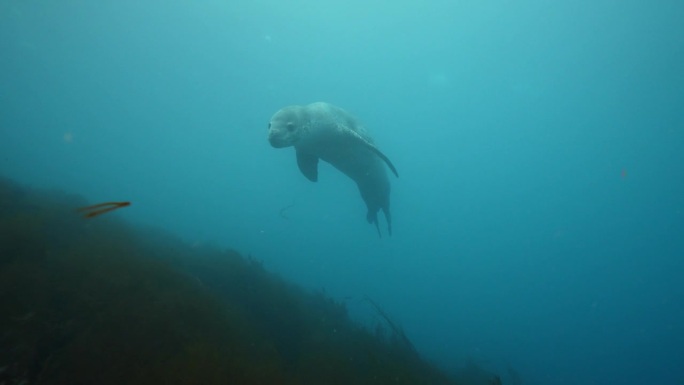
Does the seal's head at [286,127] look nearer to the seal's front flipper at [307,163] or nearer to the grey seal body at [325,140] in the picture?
the grey seal body at [325,140]

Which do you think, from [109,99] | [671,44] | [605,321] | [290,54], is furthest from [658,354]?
[109,99]

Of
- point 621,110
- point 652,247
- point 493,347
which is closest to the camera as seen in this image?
point 493,347

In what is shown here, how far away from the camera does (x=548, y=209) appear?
116312 millimetres

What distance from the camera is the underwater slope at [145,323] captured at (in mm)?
4406

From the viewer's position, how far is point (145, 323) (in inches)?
207

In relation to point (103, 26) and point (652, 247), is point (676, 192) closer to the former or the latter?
point (652, 247)

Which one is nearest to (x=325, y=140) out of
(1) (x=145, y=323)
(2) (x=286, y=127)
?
(2) (x=286, y=127)

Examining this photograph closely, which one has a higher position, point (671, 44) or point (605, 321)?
point (671, 44)

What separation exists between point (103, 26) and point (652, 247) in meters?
149

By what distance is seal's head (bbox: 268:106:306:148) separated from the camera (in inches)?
246

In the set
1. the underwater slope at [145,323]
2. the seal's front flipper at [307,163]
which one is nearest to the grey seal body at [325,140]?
the seal's front flipper at [307,163]

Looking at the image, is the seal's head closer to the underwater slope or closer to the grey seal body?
the grey seal body

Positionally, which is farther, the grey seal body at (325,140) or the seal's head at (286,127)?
the grey seal body at (325,140)

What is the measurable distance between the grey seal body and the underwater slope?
347cm
